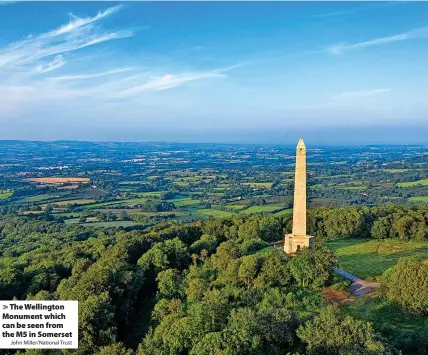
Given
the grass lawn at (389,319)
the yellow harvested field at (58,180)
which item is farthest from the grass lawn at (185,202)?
the grass lawn at (389,319)

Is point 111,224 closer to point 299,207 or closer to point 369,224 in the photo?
point 369,224

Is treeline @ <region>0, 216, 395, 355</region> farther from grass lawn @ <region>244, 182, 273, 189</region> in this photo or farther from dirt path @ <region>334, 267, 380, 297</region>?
grass lawn @ <region>244, 182, 273, 189</region>

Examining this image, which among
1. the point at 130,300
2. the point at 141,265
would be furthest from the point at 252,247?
the point at 130,300

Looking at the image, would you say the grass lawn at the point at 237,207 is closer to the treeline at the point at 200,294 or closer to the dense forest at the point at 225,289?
the dense forest at the point at 225,289

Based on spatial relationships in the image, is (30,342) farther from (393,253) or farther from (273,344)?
(393,253)

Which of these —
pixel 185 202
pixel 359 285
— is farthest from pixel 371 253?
pixel 185 202
